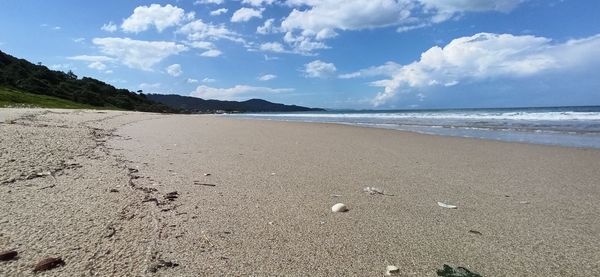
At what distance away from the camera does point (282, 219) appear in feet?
11.0

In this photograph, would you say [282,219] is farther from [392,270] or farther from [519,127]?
[519,127]

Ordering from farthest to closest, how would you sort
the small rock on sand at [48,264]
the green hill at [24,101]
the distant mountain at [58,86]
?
the distant mountain at [58,86]
the green hill at [24,101]
the small rock on sand at [48,264]

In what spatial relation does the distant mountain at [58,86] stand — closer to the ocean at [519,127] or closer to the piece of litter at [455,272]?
the ocean at [519,127]

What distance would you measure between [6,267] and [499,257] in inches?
118

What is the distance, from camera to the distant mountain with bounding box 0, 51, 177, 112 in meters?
71.7

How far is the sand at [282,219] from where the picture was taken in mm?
2387

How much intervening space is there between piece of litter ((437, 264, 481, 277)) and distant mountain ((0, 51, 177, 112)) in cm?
7547

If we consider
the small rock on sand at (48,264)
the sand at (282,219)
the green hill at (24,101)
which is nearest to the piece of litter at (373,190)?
the sand at (282,219)

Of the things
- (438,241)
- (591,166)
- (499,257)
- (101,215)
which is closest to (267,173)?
(101,215)

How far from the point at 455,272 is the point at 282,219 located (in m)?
1.51

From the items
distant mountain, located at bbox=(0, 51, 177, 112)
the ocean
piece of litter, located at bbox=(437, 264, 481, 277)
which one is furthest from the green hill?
piece of litter, located at bbox=(437, 264, 481, 277)

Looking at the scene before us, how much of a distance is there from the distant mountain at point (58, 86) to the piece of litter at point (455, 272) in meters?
75.5

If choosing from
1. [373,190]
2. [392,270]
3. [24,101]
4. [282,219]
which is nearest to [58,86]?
[24,101]

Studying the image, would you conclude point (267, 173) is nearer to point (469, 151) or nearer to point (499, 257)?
point (499, 257)
